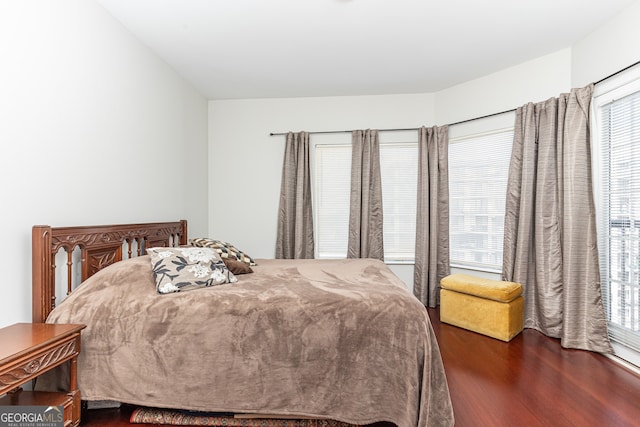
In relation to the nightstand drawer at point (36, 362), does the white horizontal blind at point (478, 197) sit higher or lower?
higher

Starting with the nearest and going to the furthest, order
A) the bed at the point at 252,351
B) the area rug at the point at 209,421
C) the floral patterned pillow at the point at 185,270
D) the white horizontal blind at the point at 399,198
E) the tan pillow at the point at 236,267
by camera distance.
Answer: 1. the bed at the point at 252,351
2. the area rug at the point at 209,421
3. the floral patterned pillow at the point at 185,270
4. the tan pillow at the point at 236,267
5. the white horizontal blind at the point at 399,198

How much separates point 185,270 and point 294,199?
86.5 inches

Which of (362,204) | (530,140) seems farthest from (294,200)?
(530,140)

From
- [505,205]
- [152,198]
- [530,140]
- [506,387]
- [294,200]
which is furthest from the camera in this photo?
[294,200]

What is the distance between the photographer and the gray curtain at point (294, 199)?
13.2 ft

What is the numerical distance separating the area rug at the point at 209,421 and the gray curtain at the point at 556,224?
7.55 ft

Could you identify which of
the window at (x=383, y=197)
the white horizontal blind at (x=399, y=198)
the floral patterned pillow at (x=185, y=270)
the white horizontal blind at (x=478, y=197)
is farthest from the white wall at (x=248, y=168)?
the floral patterned pillow at (x=185, y=270)

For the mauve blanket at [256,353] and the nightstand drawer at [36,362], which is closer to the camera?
the nightstand drawer at [36,362]

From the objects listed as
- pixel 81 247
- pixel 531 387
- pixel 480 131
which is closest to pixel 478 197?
pixel 480 131

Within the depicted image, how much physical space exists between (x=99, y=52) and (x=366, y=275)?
2577mm

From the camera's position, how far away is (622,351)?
248cm

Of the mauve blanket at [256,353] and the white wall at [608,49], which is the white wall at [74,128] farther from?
the white wall at [608,49]

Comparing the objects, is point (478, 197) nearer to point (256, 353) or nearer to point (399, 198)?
point (399, 198)

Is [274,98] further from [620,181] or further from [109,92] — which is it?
[620,181]
